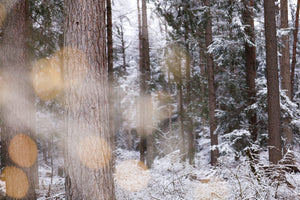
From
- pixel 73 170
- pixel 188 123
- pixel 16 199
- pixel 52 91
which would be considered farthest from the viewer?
pixel 188 123

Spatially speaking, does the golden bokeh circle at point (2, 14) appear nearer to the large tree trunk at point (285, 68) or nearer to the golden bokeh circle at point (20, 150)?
the golden bokeh circle at point (20, 150)

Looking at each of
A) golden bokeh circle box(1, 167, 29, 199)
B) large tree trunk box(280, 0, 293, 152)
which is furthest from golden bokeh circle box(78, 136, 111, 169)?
large tree trunk box(280, 0, 293, 152)

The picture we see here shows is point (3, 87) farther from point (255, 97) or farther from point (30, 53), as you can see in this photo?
point (255, 97)

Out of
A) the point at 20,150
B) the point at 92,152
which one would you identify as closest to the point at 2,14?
the point at 20,150

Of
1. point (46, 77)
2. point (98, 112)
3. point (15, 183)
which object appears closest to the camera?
point (98, 112)

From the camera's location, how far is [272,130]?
6562 mm

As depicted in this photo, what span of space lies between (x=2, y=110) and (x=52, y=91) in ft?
Result: 11.0

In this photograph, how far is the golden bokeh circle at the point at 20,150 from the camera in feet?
16.3

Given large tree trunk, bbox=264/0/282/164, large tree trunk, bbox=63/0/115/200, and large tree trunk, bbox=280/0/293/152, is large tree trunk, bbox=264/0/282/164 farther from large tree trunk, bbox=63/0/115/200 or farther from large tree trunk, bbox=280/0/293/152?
large tree trunk, bbox=63/0/115/200

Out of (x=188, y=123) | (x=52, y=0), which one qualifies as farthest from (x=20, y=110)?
(x=188, y=123)

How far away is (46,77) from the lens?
7629 millimetres

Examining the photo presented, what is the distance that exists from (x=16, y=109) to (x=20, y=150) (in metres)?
0.98

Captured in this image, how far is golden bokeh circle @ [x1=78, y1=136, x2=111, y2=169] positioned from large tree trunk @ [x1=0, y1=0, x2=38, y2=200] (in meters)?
2.70

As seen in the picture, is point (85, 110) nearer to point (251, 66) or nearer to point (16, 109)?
point (16, 109)
